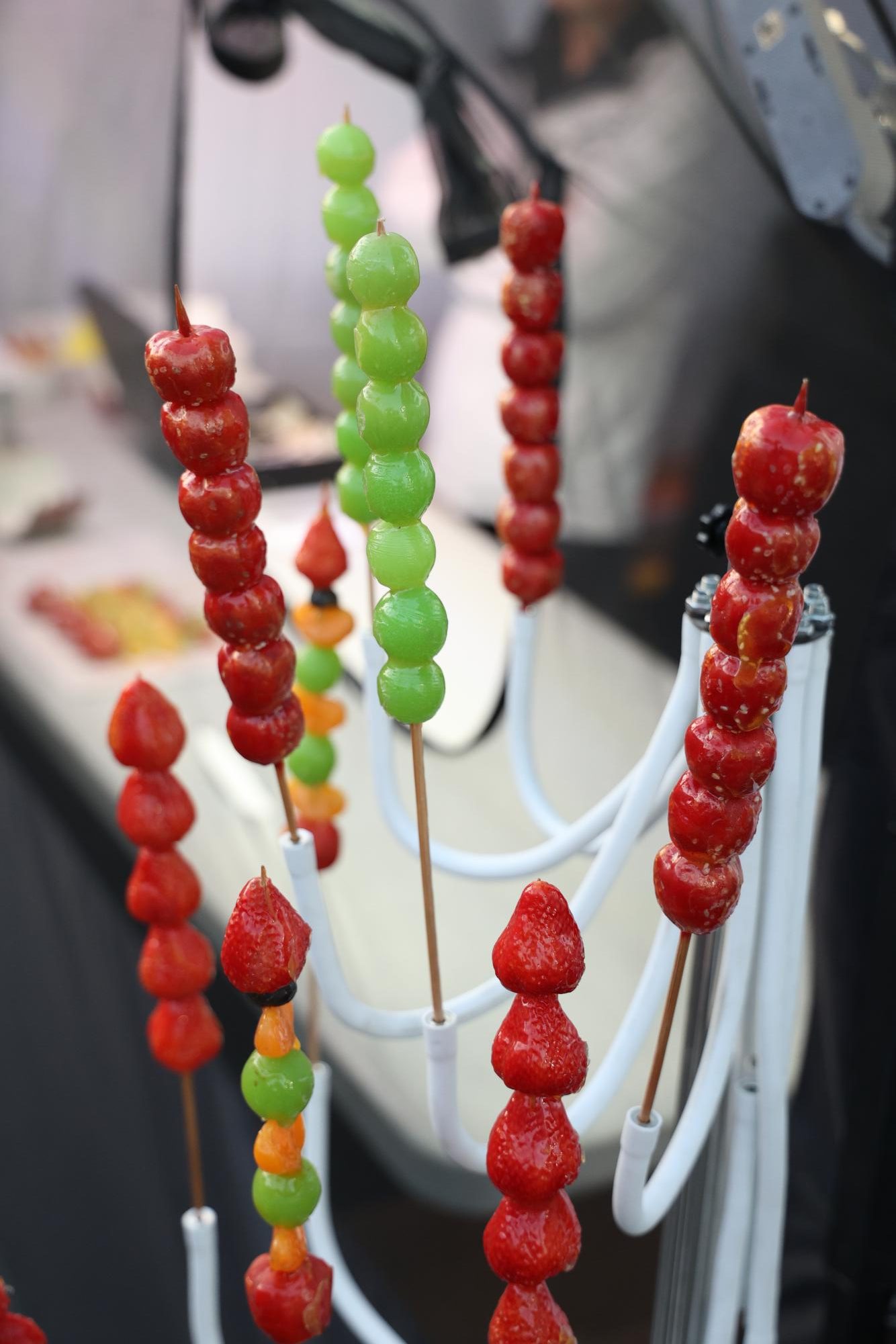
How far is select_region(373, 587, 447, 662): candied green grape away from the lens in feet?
1.33

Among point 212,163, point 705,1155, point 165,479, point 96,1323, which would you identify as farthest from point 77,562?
point 705,1155

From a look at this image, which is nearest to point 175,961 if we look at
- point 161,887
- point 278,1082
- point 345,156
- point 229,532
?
point 161,887

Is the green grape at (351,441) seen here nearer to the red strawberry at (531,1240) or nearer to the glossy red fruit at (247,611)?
the glossy red fruit at (247,611)

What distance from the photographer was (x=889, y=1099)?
2.54 ft

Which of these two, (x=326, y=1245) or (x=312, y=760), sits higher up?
(x=312, y=760)

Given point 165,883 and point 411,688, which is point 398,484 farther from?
point 165,883

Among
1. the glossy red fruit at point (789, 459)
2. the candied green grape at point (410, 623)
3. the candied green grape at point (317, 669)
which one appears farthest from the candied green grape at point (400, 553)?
the candied green grape at point (317, 669)

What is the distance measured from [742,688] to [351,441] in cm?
24

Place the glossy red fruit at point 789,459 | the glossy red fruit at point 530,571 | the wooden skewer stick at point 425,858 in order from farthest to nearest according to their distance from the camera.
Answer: the glossy red fruit at point 530,571 < the wooden skewer stick at point 425,858 < the glossy red fruit at point 789,459

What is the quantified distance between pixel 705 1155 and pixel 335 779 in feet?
2.59

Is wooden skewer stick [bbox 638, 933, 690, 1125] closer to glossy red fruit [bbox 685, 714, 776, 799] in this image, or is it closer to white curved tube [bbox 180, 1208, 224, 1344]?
glossy red fruit [bbox 685, 714, 776, 799]

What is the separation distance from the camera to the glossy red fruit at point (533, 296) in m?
0.58

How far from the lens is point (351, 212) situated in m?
0.50

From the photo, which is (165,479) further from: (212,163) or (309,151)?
(309,151)
